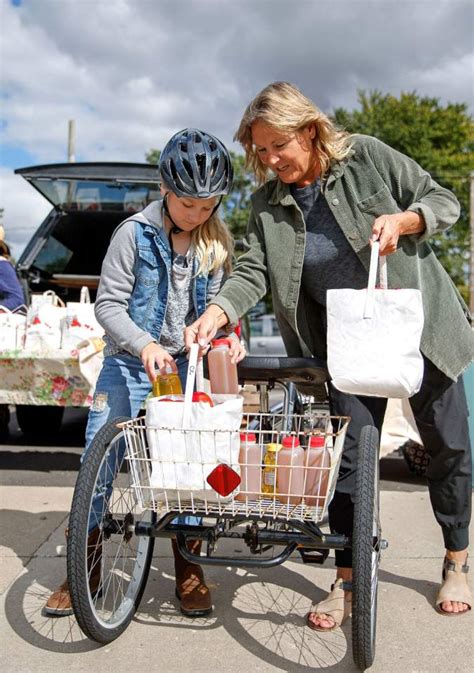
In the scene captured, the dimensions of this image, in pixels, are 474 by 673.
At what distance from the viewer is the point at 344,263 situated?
285 cm

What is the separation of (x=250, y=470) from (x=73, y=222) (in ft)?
19.3

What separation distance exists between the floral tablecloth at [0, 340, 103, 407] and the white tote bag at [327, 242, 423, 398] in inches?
115

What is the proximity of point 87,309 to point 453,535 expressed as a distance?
3.12 metres

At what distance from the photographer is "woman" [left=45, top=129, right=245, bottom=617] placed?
110 inches

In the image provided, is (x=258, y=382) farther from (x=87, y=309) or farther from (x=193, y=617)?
(x=87, y=309)

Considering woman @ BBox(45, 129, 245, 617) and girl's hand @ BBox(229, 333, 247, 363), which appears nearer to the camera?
girl's hand @ BBox(229, 333, 247, 363)

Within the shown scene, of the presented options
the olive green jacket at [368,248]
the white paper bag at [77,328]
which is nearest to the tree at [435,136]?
the white paper bag at [77,328]

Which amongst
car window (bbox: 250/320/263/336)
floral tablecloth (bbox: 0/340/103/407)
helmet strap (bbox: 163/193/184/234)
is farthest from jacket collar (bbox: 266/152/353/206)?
car window (bbox: 250/320/263/336)

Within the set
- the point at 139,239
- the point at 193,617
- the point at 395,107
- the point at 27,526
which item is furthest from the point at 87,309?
the point at 395,107

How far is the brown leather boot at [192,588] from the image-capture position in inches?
116

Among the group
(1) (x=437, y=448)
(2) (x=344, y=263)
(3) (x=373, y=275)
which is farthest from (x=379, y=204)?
(1) (x=437, y=448)

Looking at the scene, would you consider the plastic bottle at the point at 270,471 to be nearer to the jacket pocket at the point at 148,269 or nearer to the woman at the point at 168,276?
the woman at the point at 168,276

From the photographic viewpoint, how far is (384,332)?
2312mm

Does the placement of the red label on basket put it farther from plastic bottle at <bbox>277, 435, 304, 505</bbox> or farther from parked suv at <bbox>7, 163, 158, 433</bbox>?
parked suv at <bbox>7, 163, 158, 433</bbox>
